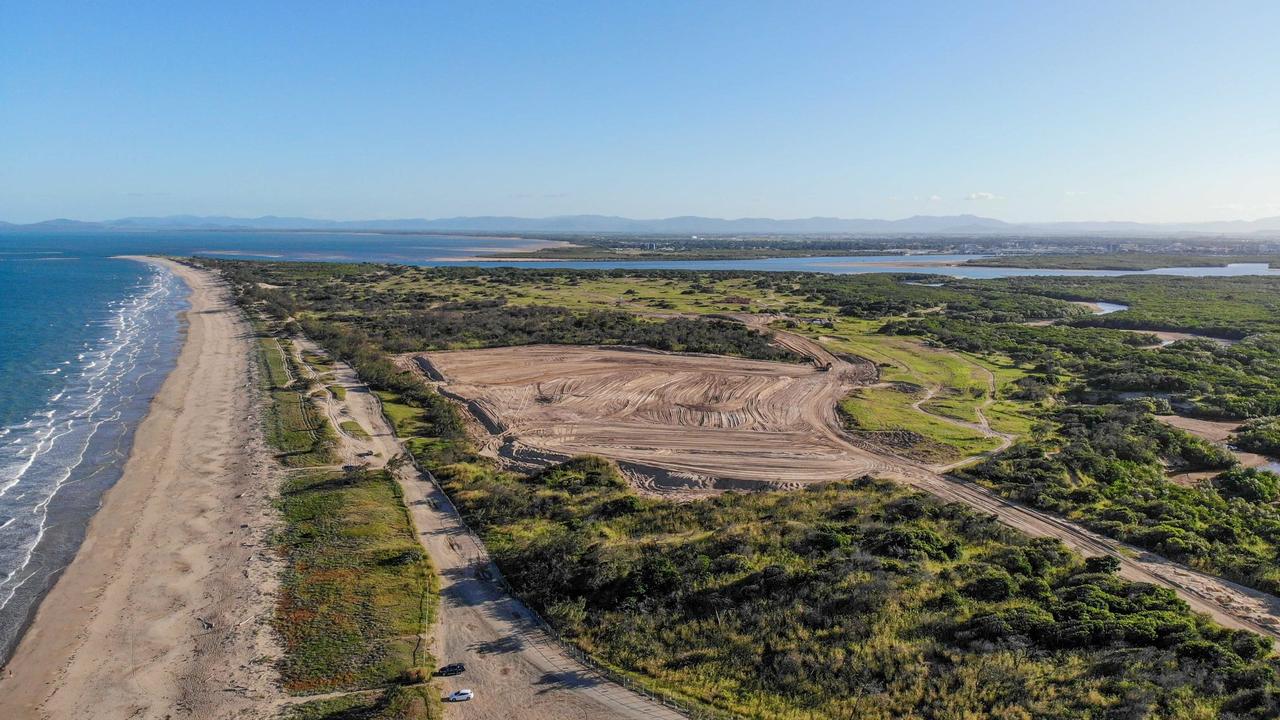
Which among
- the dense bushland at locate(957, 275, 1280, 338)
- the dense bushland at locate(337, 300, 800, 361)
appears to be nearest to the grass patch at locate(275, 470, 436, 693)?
the dense bushland at locate(337, 300, 800, 361)

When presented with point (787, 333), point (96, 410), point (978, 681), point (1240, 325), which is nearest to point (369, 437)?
point (96, 410)

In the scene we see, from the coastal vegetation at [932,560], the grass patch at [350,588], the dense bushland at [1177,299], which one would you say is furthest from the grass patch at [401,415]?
the dense bushland at [1177,299]

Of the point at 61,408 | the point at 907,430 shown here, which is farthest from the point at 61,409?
the point at 907,430

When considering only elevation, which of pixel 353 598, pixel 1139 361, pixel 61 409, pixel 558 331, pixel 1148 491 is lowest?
pixel 353 598

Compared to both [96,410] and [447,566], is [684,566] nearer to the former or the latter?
[447,566]

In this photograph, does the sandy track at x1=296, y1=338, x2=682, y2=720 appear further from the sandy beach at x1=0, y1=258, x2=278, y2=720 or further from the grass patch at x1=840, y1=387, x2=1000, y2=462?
the grass patch at x1=840, y1=387, x2=1000, y2=462

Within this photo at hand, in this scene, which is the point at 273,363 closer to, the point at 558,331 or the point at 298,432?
the point at 298,432
